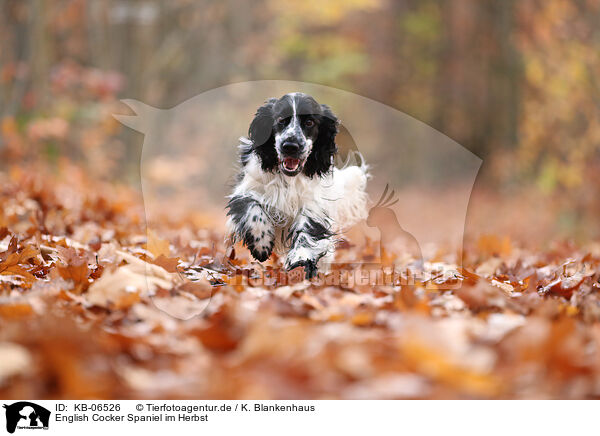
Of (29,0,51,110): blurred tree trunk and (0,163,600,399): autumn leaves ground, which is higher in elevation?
(29,0,51,110): blurred tree trunk

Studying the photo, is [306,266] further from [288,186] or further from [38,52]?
[38,52]

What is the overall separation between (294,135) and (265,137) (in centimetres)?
25

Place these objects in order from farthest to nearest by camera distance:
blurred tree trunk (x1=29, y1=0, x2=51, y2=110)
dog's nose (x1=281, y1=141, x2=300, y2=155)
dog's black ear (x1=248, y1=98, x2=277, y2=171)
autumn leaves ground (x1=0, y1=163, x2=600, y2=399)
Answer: blurred tree trunk (x1=29, y1=0, x2=51, y2=110) → dog's black ear (x1=248, y1=98, x2=277, y2=171) → dog's nose (x1=281, y1=141, x2=300, y2=155) → autumn leaves ground (x1=0, y1=163, x2=600, y2=399)

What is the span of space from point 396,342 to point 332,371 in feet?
1.02

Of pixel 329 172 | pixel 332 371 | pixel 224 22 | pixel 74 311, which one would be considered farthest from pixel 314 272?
pixel 224 22

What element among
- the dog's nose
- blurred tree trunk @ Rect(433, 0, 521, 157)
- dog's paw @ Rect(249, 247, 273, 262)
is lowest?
dog's paw @ Rect(249, 247, 273, 262)

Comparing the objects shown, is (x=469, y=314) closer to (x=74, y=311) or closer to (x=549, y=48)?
(x=74, y=311)

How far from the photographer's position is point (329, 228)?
4574 mm

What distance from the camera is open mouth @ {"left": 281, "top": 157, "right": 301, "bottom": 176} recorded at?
4332 millimetres

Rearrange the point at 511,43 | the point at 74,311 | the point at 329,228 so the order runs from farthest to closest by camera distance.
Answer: the point at 511,43 → the point at 329,228 → the point at 74,311

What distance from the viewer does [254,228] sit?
4.36 m

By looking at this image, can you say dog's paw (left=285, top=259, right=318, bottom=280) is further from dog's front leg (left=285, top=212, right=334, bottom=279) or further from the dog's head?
the dog's head

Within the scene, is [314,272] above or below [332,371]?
above
